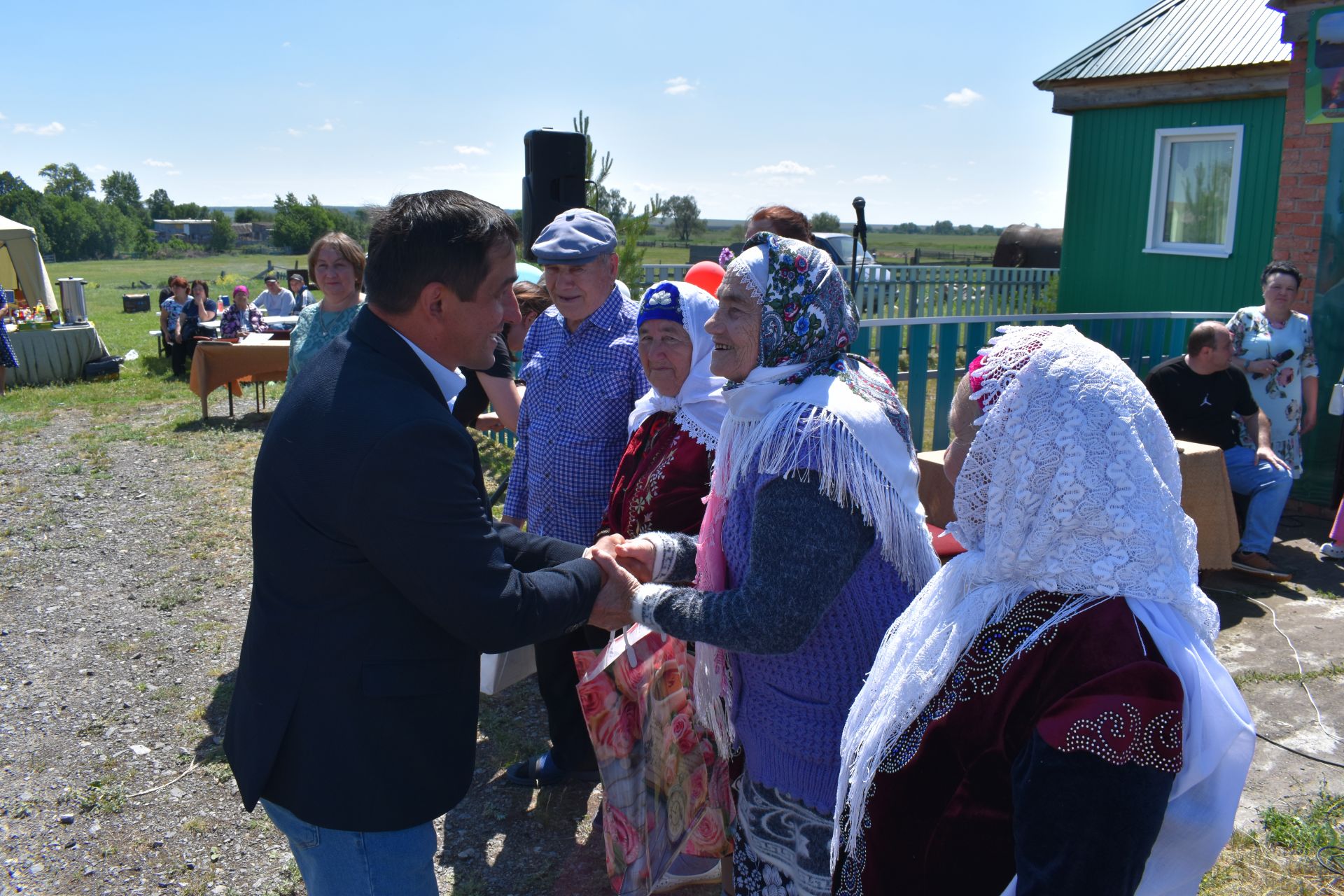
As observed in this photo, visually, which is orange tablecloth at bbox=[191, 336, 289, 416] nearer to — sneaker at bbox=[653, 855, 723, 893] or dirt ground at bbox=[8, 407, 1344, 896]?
dirt ground at bbox=[8, 407, 1344, 896]

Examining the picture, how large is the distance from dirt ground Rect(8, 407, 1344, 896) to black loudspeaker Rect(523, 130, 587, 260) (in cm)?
299

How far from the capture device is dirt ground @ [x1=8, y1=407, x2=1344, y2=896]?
3.17 meters

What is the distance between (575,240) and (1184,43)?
29.6ft

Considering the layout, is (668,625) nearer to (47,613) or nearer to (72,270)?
(47,613)

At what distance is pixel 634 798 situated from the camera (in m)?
2.36

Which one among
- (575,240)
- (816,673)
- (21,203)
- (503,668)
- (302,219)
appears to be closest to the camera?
(816,673)

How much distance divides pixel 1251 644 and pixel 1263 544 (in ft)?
4.21

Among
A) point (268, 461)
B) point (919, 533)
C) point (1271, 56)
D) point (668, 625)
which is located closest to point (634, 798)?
point (668, 625)

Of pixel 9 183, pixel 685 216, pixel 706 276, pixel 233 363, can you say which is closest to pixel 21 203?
pixel 9 183

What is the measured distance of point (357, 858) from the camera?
162 cm

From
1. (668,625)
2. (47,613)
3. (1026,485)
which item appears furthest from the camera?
(47,613)

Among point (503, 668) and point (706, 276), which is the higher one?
point (706, 276)

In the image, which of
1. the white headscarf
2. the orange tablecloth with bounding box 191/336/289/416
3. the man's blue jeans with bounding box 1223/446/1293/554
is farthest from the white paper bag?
the orange tablecloth with bounding box 191/336/289/416

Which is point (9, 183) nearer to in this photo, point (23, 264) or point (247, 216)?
point (247, 216)
